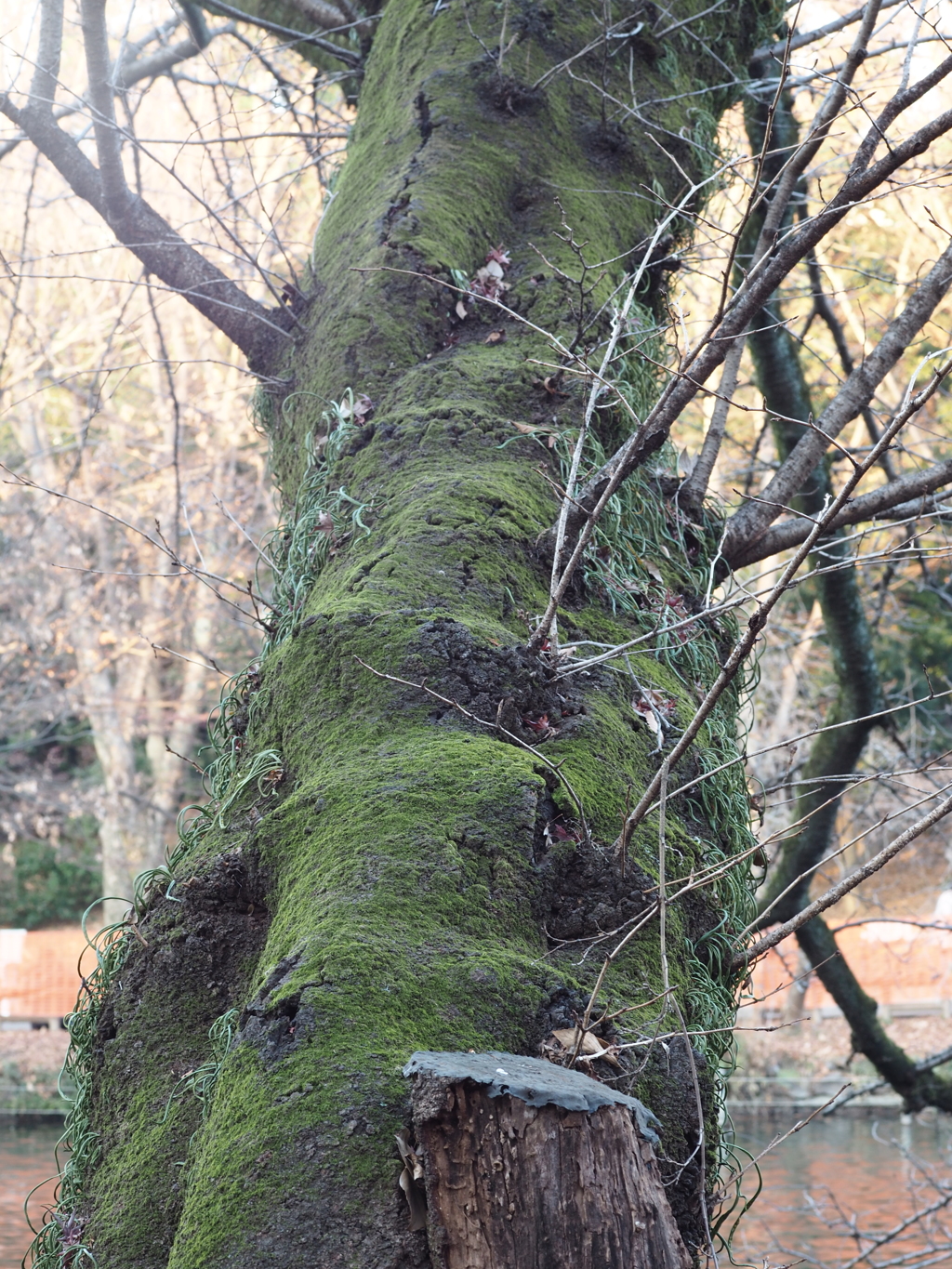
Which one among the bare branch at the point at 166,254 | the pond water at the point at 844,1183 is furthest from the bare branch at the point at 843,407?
the pond water at the point at 844,1183

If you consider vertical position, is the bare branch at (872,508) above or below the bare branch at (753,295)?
below

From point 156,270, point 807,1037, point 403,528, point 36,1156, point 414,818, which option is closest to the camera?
point 414,818

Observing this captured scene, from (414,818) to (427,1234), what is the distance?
61 cm

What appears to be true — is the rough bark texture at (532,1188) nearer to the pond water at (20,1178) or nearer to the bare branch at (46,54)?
the bare branch at (46,54)

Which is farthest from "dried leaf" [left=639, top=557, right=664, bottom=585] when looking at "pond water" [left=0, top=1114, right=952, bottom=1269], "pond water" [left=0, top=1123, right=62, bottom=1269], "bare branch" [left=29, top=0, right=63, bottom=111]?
"pond water" [left=0, top=1123, right=62, bottom=1269]

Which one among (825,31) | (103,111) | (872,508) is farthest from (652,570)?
(825,31)

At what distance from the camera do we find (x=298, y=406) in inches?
112

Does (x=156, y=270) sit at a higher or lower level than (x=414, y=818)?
higher

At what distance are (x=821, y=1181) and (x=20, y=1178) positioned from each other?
768cm

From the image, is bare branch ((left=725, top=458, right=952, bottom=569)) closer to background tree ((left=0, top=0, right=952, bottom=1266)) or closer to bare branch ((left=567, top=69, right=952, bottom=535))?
background tree ((left=0, top=0, right=952, bottom=1266))

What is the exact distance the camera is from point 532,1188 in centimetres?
125

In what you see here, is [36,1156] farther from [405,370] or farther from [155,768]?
[405,370]

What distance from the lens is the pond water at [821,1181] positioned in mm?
8500

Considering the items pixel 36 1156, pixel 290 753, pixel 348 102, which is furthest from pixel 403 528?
pixel 36 1156
